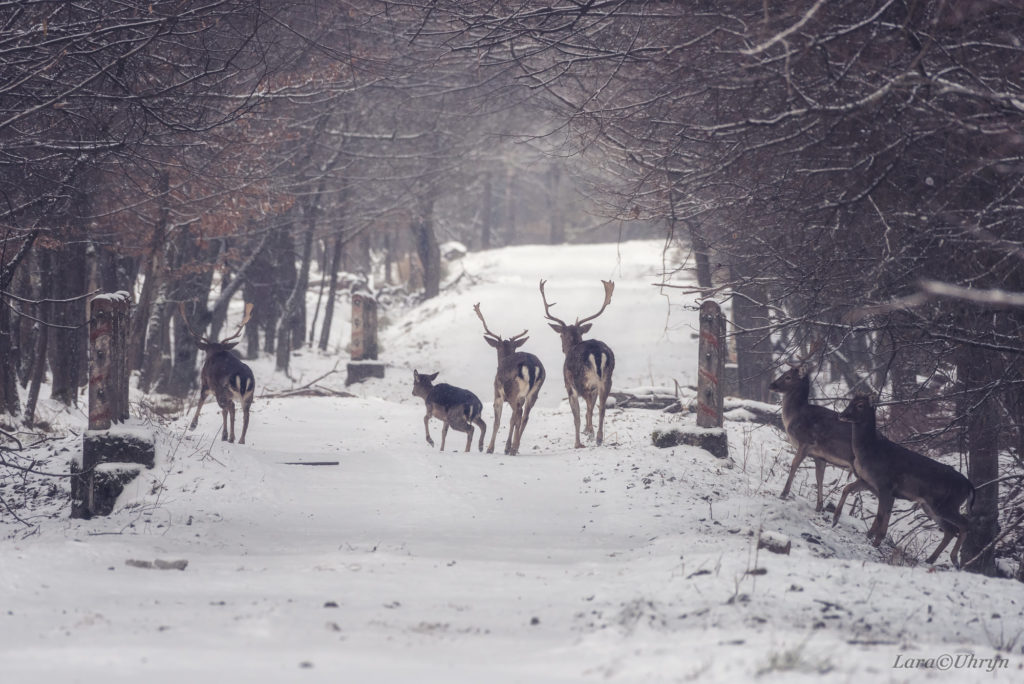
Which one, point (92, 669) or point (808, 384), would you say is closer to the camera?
point (92, 669)

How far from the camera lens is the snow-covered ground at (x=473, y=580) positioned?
4637 millimetres

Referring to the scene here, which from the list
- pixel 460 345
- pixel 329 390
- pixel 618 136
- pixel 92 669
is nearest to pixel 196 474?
pixel 92 669

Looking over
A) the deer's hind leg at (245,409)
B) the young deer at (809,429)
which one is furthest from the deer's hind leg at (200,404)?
the young deer at (809,429)

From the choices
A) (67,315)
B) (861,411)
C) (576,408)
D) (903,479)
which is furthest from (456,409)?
(67,315)

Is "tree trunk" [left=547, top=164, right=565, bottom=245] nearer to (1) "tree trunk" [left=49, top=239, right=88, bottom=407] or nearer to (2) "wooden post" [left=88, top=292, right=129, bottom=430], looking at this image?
(1) "tree trunk" [left=49, top=239, right=88, bottom=407]

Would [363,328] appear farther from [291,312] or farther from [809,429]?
[809,429]

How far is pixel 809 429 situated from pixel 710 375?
1.80m

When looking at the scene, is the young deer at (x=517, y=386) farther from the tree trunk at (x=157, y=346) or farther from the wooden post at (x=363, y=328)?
the tree trunk at (x=157, y=346)

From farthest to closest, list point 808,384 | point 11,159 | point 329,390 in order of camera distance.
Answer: point 329,390 < point 808,384 < point 11,159

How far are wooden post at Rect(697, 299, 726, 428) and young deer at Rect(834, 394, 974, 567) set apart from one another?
260cm

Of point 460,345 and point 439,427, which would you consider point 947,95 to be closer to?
point 439,427

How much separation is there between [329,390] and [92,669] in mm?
17163

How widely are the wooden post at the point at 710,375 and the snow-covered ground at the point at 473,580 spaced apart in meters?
0.66

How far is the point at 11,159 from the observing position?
8.64 metres
